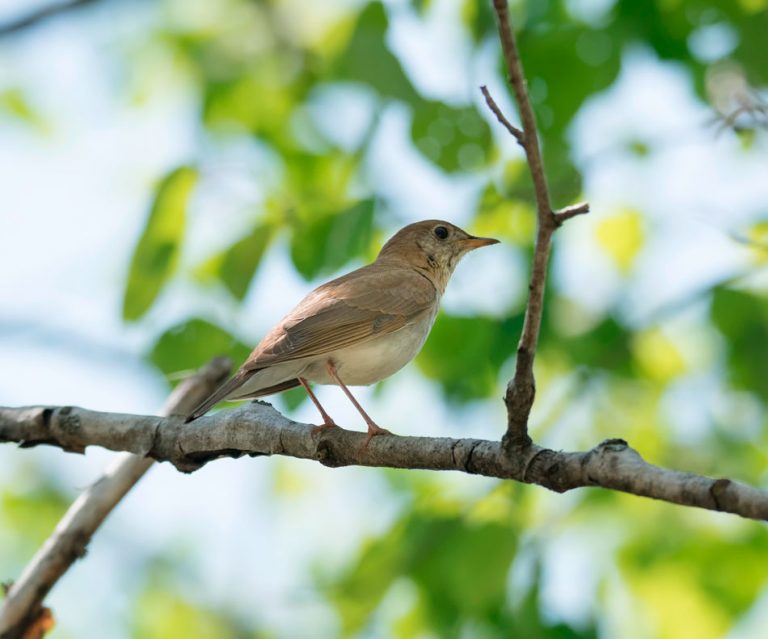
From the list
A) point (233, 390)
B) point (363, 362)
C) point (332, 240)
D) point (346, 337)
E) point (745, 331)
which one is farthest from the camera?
point (745, 331)

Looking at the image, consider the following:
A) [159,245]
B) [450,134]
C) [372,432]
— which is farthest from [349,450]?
[450,134]

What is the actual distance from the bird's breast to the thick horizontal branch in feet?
3.84

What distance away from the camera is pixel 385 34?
5.86m

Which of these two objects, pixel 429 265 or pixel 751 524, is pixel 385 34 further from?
pixel 751 524

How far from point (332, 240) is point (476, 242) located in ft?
6.28

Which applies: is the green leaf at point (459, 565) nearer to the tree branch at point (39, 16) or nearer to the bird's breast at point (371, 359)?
the bird's breast at point (371, 359)

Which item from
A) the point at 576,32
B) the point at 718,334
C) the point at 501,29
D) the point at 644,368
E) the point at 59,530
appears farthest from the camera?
the point at 644,368

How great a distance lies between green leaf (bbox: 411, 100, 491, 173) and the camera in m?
5.75

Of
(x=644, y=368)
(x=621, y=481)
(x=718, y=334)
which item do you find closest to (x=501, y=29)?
(x=621, y=481)

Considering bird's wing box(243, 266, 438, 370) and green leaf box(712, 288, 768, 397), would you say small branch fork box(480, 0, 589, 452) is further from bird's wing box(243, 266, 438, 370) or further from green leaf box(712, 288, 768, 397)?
green leaf box(712, 288, 768, 397)

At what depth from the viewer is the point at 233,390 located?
17.6 ft

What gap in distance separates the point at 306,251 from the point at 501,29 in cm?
325

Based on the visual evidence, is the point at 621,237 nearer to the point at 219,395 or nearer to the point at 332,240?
the point at 332,240

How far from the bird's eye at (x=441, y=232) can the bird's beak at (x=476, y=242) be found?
0.95 feet
